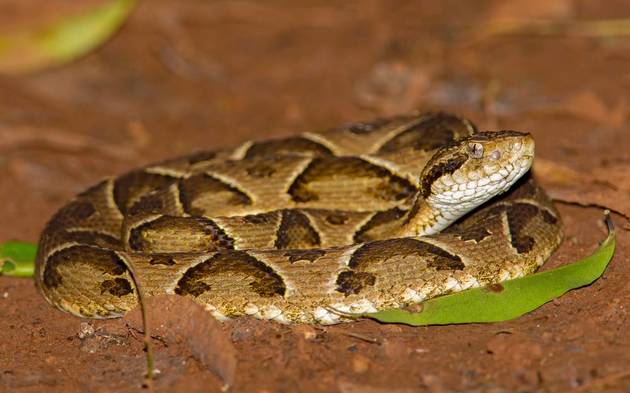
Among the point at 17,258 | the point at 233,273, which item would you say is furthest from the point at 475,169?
the point at 17,258

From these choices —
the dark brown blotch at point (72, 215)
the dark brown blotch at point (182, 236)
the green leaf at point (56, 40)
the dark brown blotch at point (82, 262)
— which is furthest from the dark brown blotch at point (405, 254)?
the green leaf at point (56, 40)

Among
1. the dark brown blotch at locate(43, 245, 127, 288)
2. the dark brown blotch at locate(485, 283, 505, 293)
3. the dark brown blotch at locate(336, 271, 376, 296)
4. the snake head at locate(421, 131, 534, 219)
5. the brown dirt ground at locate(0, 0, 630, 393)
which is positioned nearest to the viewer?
the brown dirt ground at locate(0, 0, 630, 393)

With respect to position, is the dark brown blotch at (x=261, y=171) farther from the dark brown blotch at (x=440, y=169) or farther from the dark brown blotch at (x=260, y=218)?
the dark brown blotch at (x=440, y=169)

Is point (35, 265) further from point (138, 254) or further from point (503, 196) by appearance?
point (503, 196)

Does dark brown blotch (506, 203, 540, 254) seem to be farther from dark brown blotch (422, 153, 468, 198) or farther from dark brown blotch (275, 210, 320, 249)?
dark brown blotch (275, 210, 320, 249)

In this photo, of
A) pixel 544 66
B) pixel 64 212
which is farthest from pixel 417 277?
pixel 544 66

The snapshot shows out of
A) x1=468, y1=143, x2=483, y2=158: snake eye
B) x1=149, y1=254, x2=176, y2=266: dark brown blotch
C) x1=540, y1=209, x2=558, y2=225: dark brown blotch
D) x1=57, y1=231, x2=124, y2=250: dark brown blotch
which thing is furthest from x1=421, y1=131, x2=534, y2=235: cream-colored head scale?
x1=57, y1=231, x2=124, y2=250: dark brown blotch

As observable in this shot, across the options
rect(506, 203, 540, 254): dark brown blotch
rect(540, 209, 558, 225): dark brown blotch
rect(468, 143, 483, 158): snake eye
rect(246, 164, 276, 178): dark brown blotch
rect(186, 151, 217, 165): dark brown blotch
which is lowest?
rect(540, 209, 558, 225): dark brown blotch

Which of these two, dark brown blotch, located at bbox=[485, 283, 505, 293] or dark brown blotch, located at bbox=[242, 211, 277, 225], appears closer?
dark brown blotch, located at bbox=[485, 283, 505, 293]
